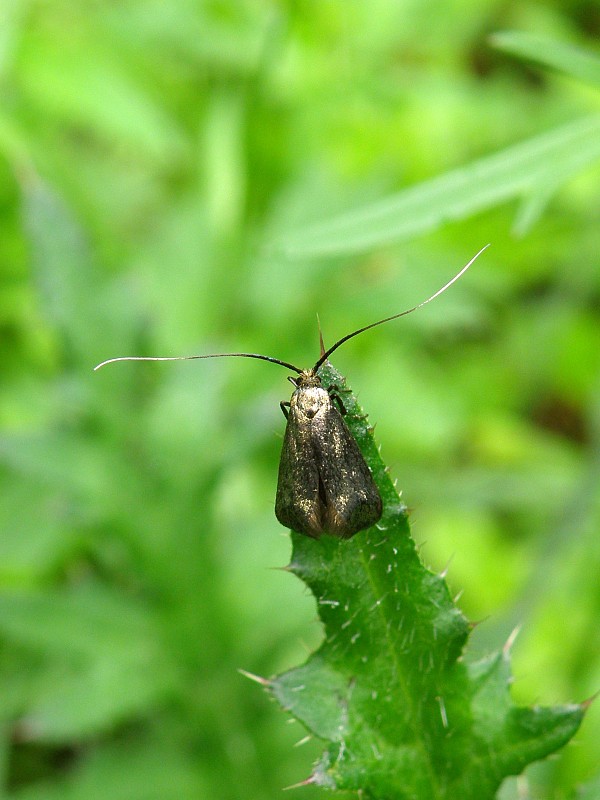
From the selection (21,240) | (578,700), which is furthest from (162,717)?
(21,240)

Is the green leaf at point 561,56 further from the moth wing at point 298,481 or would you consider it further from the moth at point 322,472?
the moth wing at point 298,481

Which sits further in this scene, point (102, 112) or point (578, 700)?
point (102, 112)

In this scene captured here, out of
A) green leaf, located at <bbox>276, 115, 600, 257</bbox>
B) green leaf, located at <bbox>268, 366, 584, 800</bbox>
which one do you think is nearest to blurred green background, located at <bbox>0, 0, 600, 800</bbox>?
green leaf, located at <bbox>276, 115, 600, 257</bbox>

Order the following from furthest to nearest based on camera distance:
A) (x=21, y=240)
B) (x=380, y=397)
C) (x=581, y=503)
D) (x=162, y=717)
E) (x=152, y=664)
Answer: (x=380, y=397) < (x=21, y=240) < (x=581, y=503) < (x=162, y=717) < (x=152, y=664)

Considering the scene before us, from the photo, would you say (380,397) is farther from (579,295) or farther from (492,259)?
(579,295)

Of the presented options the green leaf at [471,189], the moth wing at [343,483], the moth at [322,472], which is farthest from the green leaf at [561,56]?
the moth wing at [343,483]

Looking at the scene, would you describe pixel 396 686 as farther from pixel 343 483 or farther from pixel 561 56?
pixel 561 56

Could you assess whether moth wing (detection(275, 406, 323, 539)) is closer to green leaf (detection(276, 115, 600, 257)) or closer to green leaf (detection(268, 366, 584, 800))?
green leaf (detection(268, 366, 584, 800))
